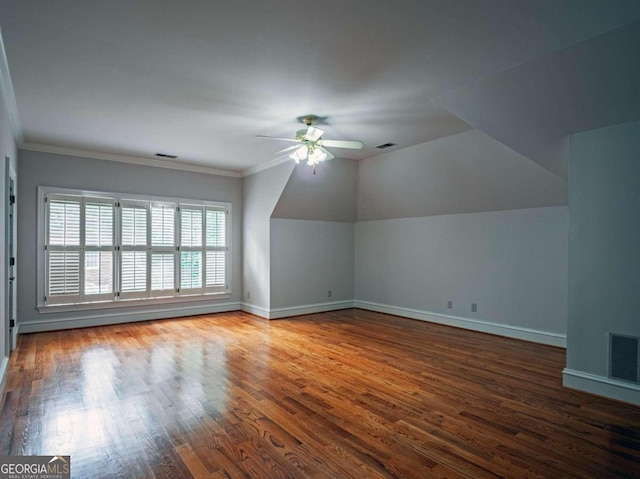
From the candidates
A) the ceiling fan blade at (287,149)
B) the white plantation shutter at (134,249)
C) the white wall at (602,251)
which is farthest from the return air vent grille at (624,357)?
the white plantation shutter at (134,249)

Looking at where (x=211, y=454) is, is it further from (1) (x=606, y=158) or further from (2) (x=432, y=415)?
(1) (x=606, y=158)

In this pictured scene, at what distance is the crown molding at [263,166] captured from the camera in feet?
19.2

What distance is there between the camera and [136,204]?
233 inches

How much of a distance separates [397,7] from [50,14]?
2.12 m

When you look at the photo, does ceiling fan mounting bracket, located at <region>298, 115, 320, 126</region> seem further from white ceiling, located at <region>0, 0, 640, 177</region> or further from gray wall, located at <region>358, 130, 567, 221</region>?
gray wall, located at <region>358, 130, 567, 221</region>

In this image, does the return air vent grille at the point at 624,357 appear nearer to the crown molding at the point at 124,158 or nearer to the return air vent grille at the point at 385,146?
the return air vent grille at the point at 385,146

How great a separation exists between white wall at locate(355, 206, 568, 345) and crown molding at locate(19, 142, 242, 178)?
316 cm

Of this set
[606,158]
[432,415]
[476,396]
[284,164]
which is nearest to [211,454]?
[432,415]

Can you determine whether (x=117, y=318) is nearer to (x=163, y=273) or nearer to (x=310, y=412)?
(x=163, y=273)

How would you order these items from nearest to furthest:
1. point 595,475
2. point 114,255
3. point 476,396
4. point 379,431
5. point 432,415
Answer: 1. point 595,475
2. point 379,431
3. point 432,415
4. point 476,396
5. point 114,255

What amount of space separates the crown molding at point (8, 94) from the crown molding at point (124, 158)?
0.51 m

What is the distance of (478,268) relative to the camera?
5.50 m

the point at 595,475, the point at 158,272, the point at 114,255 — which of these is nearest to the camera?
the point at 595,475

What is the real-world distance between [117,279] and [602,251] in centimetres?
628
